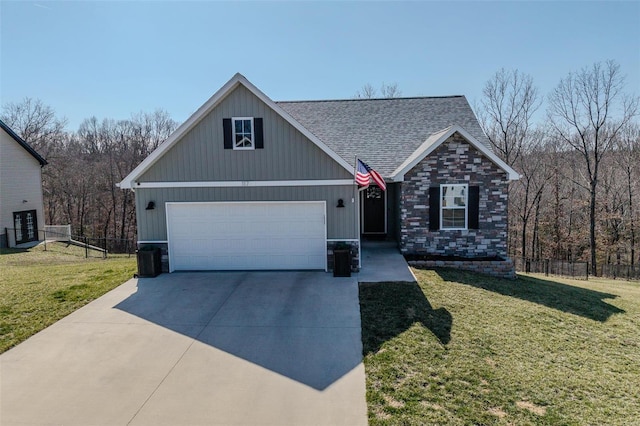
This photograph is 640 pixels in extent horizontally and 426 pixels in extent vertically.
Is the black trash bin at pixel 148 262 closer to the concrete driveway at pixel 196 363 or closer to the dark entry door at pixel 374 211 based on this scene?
the concrete driveway at pixel 196 363

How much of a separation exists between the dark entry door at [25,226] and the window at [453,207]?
2393cm

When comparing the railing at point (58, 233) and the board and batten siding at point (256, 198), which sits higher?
the board and batten siding at point (256, 198)

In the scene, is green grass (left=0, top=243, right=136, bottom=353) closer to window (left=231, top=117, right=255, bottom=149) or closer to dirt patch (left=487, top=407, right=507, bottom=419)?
window (left=231, top=117, right=255, bottom=149)

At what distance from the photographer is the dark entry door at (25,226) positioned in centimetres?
2300

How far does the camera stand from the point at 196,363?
6.22m

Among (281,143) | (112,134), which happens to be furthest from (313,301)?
(112,134)

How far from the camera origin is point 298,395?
17.3ft

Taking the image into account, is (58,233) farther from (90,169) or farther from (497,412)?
(497,412)

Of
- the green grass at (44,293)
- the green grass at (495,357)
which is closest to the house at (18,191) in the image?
the green grass at (44,293)

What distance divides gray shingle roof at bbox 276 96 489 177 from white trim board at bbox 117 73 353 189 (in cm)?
346

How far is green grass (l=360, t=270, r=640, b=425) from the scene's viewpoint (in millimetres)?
4863

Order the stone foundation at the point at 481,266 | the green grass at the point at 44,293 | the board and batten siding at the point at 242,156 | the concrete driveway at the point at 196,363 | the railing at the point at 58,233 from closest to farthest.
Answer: the concrete driveway at the point at 196,363, the green grass at the point at 44,293, the board and batten siding at the point at 242,156, the stone foundation at the point at 481,266, the railing at the point at 58,233

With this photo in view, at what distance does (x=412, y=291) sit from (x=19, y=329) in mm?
8163

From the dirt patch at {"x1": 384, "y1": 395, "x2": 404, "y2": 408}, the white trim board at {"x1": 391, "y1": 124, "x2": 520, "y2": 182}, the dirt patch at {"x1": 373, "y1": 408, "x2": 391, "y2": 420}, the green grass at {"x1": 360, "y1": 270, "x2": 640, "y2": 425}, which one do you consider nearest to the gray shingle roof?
the white trim board at {"x1": 391, "y1": 124, "x2": 520, "y2": 182}
